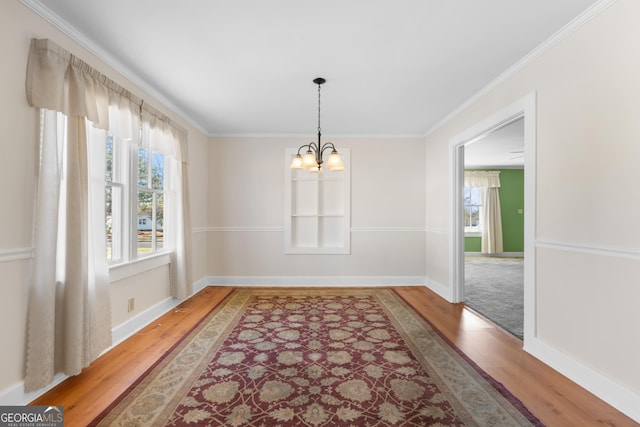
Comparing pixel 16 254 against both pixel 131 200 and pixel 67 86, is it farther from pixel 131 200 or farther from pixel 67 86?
pixel 131 200

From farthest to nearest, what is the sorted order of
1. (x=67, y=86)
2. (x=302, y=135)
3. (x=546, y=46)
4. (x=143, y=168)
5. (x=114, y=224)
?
(x=302, y=135)
(x=143, y=168)
(x=114, y=224)
(x=546, y=46)
(x=67, y=86)

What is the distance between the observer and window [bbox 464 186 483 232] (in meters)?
9.61

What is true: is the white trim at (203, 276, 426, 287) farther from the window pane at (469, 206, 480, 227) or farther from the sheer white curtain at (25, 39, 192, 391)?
the window pane at (469, 206, 480, 227)

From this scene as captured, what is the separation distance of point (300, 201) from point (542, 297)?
12.1 feet

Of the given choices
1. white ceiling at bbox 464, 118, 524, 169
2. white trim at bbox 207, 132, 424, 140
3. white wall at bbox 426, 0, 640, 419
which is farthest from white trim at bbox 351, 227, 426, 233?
white wall at bbox 426, 0, 640, 419

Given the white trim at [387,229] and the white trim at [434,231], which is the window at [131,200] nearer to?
the white trim at [387,229]

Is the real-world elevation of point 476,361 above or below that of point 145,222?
below

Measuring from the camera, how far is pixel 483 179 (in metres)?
9.39

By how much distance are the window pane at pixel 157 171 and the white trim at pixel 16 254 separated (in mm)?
1821

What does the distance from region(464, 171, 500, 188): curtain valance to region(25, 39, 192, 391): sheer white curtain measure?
9304 mm

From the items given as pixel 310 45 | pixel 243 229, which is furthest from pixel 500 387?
pixel 243 229

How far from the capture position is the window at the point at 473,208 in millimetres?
9609

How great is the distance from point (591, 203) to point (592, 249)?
12.6 inches

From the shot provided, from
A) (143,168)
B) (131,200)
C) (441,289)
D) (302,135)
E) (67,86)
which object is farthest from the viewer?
(302,135)
